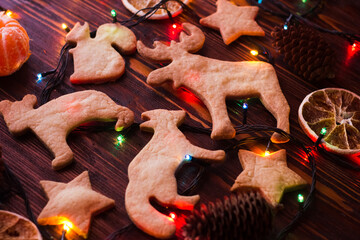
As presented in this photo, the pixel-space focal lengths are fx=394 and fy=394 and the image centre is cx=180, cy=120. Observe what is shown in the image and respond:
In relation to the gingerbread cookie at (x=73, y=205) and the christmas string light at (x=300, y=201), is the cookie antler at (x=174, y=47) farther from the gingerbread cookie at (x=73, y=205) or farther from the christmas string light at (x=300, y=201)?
the christmas string light at (x=300, y=201)

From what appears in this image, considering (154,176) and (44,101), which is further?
(44,101)

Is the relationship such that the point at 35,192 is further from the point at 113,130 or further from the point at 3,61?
the point at 3,61

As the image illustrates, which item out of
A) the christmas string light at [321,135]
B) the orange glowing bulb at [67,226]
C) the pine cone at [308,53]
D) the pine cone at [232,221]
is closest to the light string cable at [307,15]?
the pine cone at [308,53]

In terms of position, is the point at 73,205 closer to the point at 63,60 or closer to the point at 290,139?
the point at 63,60

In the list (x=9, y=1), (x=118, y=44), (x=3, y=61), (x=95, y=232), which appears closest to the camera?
(x=95, y=232)

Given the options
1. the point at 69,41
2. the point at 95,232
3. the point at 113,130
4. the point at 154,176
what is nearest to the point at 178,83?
the point at 113,130

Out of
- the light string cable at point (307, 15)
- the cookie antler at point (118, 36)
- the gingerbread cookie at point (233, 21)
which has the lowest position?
the cookie antler at point (118, 36)
